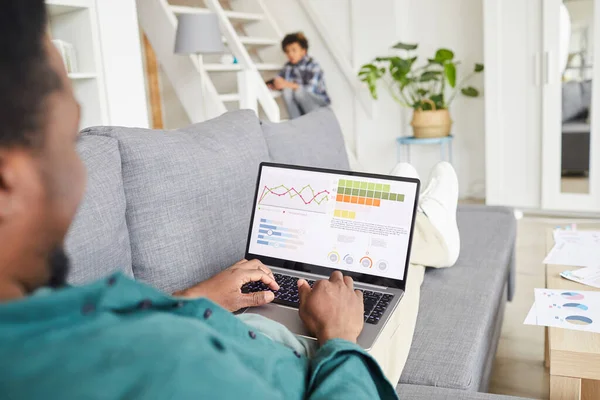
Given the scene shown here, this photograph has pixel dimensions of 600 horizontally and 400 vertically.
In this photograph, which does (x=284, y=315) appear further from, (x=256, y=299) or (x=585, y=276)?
(x=585, y=276)

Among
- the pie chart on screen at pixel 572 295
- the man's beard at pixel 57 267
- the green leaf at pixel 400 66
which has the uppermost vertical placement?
the green leaf at pixel 400 66

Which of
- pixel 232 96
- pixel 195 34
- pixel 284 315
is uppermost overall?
pixel 195 34

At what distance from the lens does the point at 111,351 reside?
0.48 metres

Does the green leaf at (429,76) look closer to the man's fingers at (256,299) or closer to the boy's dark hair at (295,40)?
the boy's dark hair at (295,40)

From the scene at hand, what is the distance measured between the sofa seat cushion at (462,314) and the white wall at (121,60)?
1.80 meters

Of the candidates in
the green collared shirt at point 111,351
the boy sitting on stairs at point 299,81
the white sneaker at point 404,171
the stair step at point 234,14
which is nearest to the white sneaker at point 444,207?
the white sneaker at point 404,171

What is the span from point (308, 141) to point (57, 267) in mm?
1638

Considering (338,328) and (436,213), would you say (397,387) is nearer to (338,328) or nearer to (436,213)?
(338,328)

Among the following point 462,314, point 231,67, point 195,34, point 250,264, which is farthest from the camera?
point 231,67

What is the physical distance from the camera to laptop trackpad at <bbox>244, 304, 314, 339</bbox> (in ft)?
3.66

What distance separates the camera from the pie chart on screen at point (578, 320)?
1350 millimetres

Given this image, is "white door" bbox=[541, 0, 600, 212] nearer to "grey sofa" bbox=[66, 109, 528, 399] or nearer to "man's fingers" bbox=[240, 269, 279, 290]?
"grey sofa" bbox=[66, 109, 528, 399]

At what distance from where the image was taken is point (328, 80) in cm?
514

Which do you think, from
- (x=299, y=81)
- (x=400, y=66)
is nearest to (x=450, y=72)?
(x=400, y=66)
